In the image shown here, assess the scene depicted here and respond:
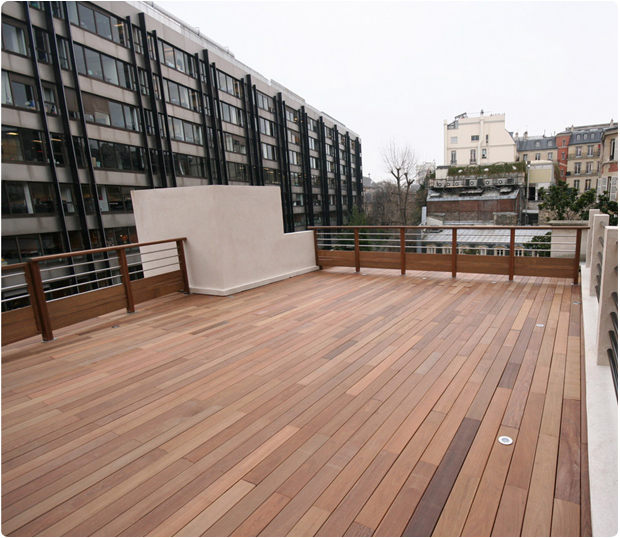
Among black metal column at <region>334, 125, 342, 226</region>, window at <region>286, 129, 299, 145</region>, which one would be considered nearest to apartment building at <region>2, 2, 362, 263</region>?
window at <region>286, 129, 299, 145</region>

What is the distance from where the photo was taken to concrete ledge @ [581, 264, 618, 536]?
3.97 feet

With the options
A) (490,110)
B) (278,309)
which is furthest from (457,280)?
(490,110)

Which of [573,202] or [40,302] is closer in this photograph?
[40,302]

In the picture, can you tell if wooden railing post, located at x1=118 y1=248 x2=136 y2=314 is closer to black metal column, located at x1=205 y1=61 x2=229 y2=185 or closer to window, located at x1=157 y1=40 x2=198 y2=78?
window, located at x1=157 y1=40 x2=198 y2=78

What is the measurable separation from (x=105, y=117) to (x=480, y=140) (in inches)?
1287

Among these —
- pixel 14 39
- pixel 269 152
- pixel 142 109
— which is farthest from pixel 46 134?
pixel 269 152

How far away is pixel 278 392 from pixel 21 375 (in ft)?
6.86

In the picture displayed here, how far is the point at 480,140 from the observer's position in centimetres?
3572

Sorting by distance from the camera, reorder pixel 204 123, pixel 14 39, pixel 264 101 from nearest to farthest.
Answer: pixel 14 39 < pixel 204 123 < pixel 264 101

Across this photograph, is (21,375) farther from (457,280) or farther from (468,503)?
(457,280)

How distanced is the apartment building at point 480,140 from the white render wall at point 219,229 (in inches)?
1376

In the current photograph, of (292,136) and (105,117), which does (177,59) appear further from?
(292,136)

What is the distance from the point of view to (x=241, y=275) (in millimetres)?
5336

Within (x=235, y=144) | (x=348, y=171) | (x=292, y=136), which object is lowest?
(x=348, y=171)
